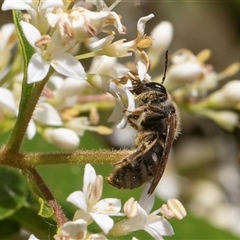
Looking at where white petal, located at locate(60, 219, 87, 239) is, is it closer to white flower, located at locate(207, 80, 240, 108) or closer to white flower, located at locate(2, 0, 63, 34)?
white flower, located at locate(2, 0, 63, 34)

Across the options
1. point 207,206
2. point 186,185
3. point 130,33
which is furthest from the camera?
point 130,33

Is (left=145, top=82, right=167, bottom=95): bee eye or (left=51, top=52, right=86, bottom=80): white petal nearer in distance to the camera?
(left=51, top=52, right=86, bottom=80): white petal

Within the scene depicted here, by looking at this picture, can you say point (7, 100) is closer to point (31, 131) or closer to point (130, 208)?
point (31, 131)

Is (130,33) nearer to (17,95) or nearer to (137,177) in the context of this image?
(17,95)

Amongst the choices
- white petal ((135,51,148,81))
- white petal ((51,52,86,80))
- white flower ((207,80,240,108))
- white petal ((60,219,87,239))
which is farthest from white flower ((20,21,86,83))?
white flower ((207,80,240,108))

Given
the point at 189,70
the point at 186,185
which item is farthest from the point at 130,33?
the point at 189,70

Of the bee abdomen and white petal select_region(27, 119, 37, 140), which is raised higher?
the bee abdomen

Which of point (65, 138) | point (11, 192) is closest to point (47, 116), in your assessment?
point (65, 138)

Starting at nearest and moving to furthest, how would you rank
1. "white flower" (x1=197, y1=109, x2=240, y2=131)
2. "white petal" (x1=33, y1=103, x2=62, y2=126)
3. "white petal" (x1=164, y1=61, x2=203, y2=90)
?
"white petal" (x1=33, y1=103, x2=62, y2=126)
"white petal" (x1=164, y1=61, x2=203, y2=90)
"white flower" (x1=197, y1=109, x2=240, y2=131)
